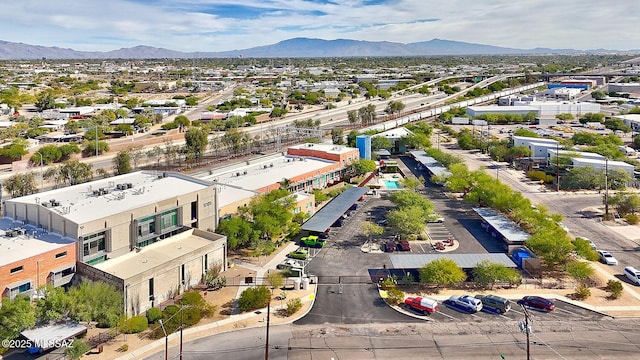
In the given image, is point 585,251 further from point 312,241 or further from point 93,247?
point 93,247

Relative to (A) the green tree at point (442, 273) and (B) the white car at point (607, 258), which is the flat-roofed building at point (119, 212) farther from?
(B) the white car at point (607, 258)

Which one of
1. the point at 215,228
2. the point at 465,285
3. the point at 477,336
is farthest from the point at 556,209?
the point at 215,228

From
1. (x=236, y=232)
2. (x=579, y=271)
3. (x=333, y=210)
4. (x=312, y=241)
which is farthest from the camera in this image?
(x=333, y=210)

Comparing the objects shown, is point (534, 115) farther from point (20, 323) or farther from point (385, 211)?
point (20, 323)

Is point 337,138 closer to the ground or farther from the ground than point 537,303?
farther from the ground

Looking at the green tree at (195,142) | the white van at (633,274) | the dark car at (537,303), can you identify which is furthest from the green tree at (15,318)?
the green tree at (195,142)

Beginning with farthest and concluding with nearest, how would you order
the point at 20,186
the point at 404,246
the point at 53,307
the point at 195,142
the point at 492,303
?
1. the point at 195,142
2. the point at 20,186
3. the point at 404,246
4. the point at 492,303
5. the point at 53,307

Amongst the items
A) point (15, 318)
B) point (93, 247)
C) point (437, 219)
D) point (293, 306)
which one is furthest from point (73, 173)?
point (437, 219)
